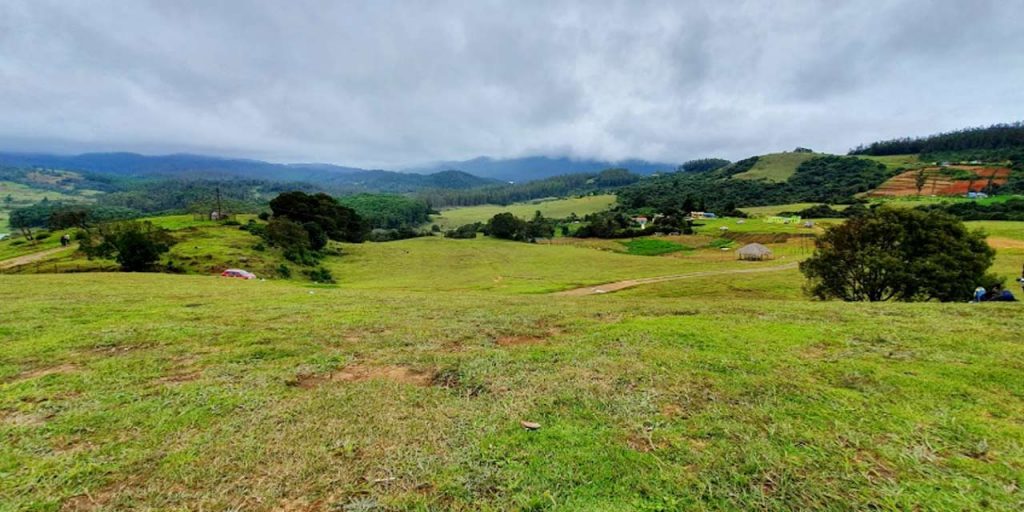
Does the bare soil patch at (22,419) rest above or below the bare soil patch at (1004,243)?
above

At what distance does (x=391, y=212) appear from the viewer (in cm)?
15050

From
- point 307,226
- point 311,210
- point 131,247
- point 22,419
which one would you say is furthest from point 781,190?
point 22,419

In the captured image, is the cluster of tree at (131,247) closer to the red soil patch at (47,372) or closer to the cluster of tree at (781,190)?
the red soil patch at (47,372)

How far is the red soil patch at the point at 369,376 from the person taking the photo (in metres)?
6.41

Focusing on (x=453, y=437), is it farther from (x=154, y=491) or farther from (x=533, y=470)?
(x=154, y=491)

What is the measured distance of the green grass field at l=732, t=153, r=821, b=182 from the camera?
17275 cm

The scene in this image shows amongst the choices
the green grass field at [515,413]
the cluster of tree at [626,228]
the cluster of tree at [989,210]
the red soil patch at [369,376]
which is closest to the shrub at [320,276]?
the green grass field at [515,413]

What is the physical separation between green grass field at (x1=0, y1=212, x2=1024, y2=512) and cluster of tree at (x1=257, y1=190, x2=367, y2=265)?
48.0 metres

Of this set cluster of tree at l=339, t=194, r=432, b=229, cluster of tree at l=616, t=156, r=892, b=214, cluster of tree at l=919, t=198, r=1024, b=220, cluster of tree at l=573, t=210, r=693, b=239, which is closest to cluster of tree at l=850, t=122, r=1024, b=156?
cluster of tree at l=616, t=156, r=892, b=214

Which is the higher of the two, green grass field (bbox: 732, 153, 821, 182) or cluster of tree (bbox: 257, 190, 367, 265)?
green grass field (bbox: 732, 153, 821, 182)

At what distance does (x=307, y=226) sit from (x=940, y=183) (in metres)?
156

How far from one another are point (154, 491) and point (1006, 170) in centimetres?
17466

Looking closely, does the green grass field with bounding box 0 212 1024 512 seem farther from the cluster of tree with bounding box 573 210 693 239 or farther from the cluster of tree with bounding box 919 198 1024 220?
the cluster of tree with bounding box 919 198 1024 220

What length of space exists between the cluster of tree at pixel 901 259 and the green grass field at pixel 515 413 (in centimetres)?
1341
